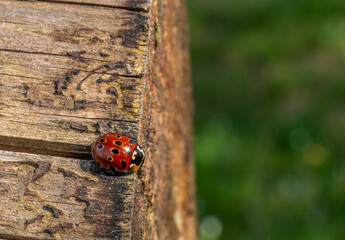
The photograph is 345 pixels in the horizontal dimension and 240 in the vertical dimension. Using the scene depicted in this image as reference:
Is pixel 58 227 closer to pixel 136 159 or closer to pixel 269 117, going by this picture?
pixel 136 159

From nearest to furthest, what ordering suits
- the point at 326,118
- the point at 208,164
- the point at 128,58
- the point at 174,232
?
the point at 128,58
the point at 174,232
the point at 208,164
the point at 326,118

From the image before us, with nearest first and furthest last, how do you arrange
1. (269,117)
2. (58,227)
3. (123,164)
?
(58,227), (123,164), (269,117)

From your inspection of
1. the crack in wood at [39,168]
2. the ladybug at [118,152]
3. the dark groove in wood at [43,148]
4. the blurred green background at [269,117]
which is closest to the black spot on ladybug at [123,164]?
the ladybug at [118,152]

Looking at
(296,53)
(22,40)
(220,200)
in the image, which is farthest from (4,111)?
(296,53)

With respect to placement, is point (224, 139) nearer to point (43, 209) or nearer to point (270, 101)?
point (270, 101)

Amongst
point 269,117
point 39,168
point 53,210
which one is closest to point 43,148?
point 39,168

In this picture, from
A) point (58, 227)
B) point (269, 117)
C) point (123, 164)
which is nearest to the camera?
point (58, 227)
